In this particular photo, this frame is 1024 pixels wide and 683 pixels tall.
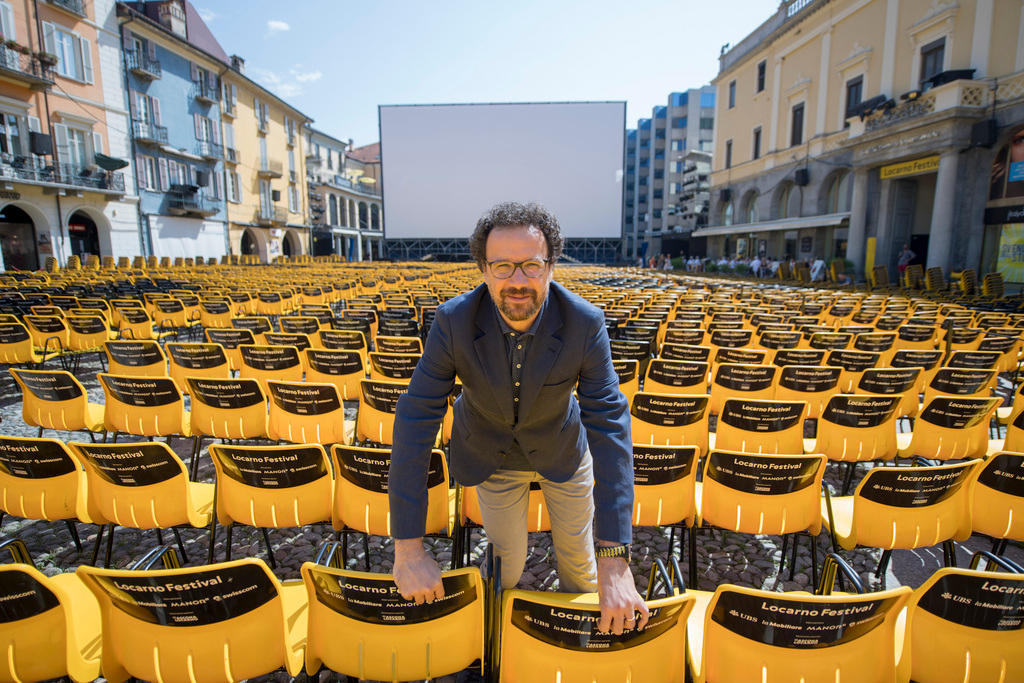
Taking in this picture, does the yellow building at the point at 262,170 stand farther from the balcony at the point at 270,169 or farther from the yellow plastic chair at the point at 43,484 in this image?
the yellow plastic chair at the point at 43,484

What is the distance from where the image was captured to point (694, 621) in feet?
6.12

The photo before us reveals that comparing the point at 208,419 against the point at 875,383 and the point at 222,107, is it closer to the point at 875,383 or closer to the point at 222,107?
the point at 875,383

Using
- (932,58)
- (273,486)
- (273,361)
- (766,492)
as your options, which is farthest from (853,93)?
(273,486)

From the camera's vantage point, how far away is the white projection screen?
35375 millimetres

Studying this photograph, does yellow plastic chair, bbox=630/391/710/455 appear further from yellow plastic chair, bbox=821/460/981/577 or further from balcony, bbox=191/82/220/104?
balcony, bbox=191/82/220/104

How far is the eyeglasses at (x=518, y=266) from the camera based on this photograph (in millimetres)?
1458

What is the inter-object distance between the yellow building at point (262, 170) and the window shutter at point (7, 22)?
42.8 feet

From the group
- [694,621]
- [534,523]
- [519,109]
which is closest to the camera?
[694,621]

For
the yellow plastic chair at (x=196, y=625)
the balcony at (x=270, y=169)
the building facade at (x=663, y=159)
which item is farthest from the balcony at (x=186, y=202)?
the building facade at (x=663, y=159)

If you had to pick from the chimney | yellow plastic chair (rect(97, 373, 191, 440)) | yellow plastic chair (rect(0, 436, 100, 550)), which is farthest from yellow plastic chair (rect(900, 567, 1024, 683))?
the chimney

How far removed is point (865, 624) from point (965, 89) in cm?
2264

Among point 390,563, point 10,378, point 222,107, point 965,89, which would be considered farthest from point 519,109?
point 390,563

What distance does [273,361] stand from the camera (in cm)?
480

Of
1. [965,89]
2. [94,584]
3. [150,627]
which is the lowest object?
[150,627]
